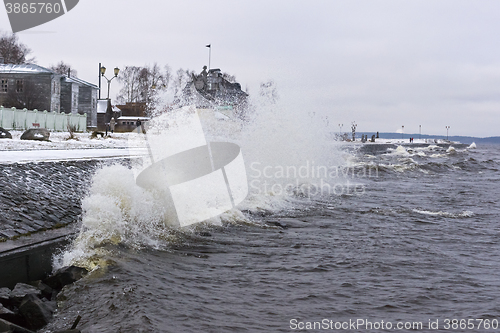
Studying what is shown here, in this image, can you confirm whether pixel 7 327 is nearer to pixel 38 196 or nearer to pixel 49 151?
pixel 38 196

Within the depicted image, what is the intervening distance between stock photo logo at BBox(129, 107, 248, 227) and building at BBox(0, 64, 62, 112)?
34318 mm

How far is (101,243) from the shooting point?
723cm

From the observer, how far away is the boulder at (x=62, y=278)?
5.85 meters

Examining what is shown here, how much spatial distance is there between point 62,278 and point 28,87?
138ft

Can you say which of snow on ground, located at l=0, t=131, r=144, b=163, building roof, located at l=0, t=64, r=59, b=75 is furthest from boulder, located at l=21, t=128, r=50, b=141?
building roof, located at l=0, t=64, r=59, b=75

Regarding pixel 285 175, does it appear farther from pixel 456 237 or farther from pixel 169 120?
pixel 456 237

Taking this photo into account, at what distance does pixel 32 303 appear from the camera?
4.84m

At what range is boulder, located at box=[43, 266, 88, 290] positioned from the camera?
5852 mm

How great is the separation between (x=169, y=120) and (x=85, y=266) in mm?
6076

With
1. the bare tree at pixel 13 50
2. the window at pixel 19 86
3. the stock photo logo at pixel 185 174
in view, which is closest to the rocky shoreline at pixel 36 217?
the stock photo logo at pixel 185 174

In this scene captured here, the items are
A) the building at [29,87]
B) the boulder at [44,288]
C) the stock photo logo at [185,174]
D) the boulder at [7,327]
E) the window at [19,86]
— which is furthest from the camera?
the window at [19,86]

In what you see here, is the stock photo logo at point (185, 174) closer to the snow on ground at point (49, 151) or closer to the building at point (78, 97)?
the snow on ground at point (49, 151)

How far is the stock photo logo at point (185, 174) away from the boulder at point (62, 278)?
3086mm

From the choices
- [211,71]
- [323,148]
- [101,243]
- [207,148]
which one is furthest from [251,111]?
[211,71]
